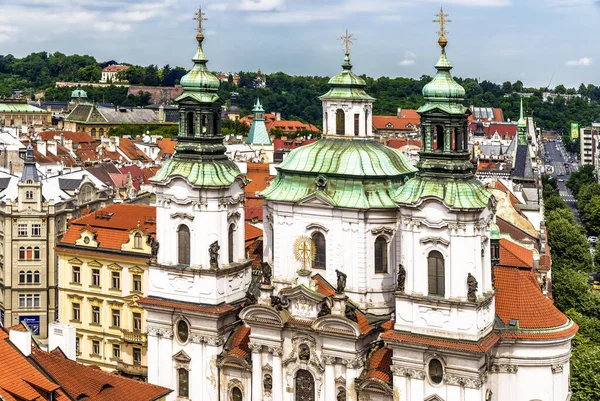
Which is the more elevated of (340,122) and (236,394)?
(340,122)

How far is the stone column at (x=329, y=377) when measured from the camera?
57438mm

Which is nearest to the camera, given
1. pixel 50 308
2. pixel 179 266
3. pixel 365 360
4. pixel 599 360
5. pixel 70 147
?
pixel 365 360

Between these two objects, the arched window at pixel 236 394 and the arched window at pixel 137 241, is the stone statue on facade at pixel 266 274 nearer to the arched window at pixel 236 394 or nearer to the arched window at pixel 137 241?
the arched window at pixel 236 394

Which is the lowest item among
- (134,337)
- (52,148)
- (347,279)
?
(134,337)

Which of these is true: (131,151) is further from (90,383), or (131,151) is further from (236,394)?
(90,383)

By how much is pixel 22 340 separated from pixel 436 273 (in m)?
22.8

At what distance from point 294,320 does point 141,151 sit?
11373 centimetres

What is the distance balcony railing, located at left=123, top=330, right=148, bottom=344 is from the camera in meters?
75.9

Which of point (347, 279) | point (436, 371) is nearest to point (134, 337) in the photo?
point (347, 279)

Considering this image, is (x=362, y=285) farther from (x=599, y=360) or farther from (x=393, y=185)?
(x=599, y=360)

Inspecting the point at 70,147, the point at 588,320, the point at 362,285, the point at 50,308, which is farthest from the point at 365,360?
the point at 70,147

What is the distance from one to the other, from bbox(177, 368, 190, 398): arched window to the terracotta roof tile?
15.3 m

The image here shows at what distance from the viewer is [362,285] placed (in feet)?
193

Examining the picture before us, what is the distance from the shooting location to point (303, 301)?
190 feet
